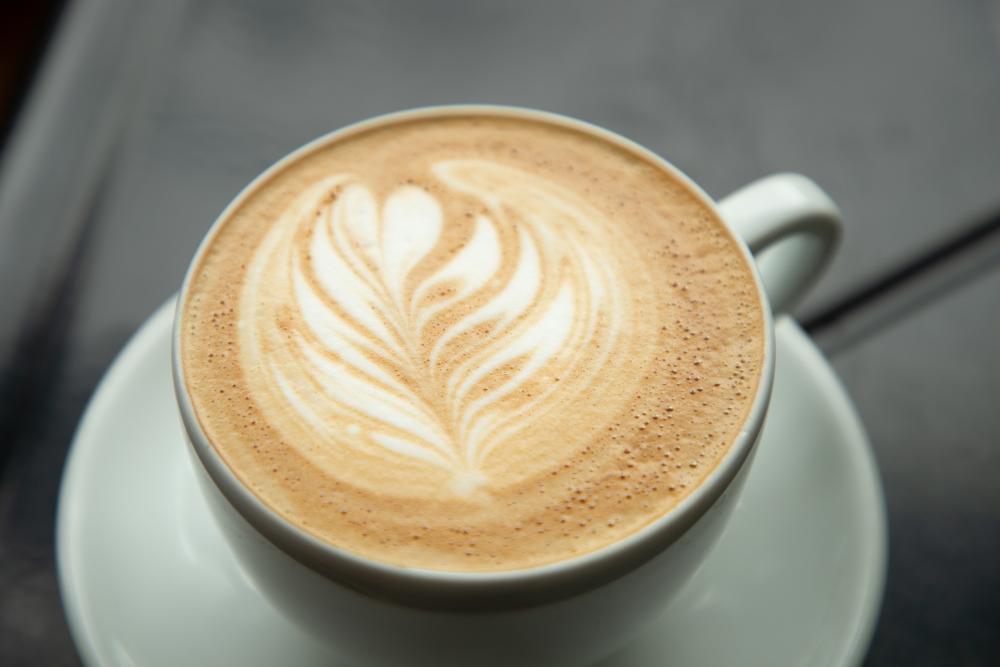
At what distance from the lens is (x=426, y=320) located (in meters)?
0.77

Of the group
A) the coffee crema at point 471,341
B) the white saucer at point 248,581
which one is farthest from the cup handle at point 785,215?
the white saucer at point 248,581

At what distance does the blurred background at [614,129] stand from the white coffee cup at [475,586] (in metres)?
0.31

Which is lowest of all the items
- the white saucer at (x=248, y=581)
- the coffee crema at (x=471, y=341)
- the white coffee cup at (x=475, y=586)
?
the white saucer at (x=248, y=581)

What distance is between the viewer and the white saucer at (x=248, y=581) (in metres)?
0.79

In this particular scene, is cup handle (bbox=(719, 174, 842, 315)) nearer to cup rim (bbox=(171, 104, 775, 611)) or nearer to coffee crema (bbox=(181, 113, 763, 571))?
coffee crema (bbox=(181, 113, 763, 571))

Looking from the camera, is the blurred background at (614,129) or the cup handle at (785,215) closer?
the cup handle at (785,215)

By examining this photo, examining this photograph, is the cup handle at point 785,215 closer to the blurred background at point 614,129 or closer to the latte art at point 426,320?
the latte art at point 426,320

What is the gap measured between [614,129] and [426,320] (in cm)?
55

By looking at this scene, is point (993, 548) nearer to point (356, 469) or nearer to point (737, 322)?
point (737, 322)

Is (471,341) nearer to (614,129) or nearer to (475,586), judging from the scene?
(475,586)

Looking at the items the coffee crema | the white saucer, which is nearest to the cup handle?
the coffee crema

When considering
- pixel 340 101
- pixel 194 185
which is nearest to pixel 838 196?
pixel 340 101

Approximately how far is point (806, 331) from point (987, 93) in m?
0.43

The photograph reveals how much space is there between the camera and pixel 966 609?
3.00ft
